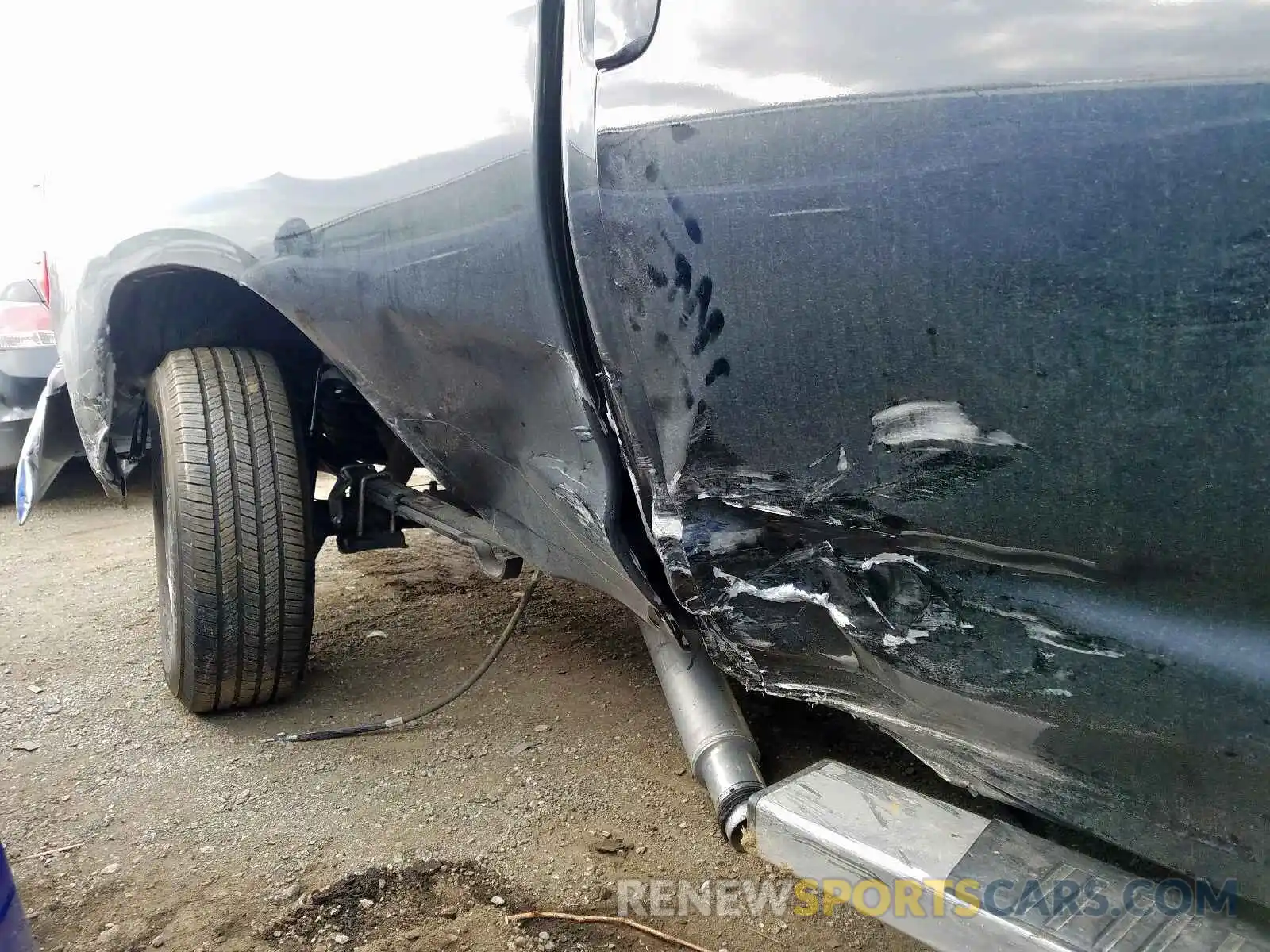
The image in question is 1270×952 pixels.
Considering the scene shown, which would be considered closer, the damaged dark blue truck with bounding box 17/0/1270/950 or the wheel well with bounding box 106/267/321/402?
the damaged dark blue truck with bounding box 17/0/1270/950

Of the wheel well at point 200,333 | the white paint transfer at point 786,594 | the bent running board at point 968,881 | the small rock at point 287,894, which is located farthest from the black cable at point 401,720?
the bent running board at point 968,881

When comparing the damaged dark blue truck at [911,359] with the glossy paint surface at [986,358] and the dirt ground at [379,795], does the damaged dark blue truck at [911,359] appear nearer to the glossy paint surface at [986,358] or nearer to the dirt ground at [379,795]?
the glossy paint surface at [986,358]

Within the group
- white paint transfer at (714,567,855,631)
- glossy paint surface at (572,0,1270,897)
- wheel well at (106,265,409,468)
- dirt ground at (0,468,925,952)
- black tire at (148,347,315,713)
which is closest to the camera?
glossy paint surface at (572,0,1270,897)

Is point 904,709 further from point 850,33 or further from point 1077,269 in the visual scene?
point 850,33

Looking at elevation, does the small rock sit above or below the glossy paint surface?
below

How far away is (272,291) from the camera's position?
1707 millimetres

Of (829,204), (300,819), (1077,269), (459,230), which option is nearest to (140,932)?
(300,819)

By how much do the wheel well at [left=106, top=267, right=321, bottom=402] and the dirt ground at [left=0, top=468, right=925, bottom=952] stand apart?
0.95m

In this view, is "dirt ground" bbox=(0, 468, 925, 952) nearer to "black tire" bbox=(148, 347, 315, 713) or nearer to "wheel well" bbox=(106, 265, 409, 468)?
"black tire" bbox=(148, 347, 315, 713)

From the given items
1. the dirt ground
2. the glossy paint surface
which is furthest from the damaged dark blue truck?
Answer: the dirt ground

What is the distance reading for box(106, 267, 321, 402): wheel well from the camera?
229 cm

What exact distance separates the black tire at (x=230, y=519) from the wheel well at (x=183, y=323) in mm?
80

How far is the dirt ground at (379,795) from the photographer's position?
5.47 feet

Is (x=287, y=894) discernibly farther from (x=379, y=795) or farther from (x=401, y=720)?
(x=401, y=720)
